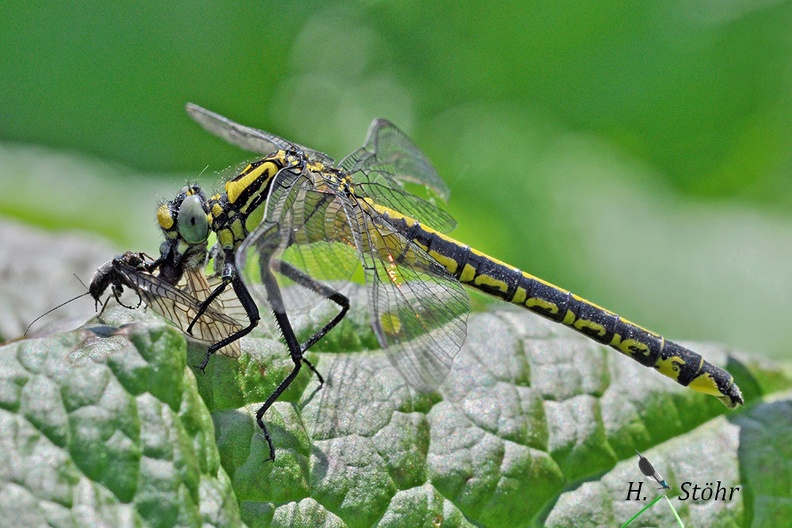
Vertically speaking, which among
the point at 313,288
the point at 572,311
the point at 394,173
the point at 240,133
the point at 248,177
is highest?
the point at 394,173

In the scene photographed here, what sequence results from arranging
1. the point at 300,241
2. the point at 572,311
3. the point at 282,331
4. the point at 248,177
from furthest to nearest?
the point at 572,311 < the point at 248,177 < the point at 300,241 < the point at 282,331

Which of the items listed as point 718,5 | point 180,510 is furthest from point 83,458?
point 718,5

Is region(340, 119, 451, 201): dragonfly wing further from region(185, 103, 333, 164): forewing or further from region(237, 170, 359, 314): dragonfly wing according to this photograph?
region(237, 170, 359, 314): dragonfly wing

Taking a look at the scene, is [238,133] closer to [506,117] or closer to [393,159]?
[393,159]


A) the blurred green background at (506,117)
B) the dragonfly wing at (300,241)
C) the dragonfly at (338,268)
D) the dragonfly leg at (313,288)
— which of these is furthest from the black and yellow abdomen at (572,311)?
the blurred green background at (506,117)

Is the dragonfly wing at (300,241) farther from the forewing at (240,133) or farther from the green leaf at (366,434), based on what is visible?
the forewing at (240,133)

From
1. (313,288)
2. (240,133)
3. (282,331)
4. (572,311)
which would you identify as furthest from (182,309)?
(572,311)

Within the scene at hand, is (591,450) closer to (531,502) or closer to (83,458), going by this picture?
(531,502)
